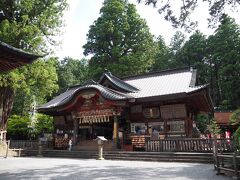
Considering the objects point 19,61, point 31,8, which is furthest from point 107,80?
point 19,61

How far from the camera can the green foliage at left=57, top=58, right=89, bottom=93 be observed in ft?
166

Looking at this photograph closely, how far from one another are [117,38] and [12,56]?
3306cm

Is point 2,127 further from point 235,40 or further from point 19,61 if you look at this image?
point 235,40

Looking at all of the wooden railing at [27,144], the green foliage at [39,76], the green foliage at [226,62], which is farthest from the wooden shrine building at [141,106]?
the green foliage at [226,62]

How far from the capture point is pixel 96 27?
41500mm

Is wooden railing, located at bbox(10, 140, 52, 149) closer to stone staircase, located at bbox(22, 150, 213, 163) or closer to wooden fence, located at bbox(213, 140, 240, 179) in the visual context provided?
stone staircase, located at bbox(22, 150, 213, 163)

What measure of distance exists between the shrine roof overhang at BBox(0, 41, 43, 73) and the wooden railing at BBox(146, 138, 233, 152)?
10.5m

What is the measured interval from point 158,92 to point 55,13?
11.9 meters

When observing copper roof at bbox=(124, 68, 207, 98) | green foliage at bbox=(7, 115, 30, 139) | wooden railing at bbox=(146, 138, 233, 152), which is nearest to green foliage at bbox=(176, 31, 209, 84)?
copper roof at bbox=(124, 68, 207, 98)

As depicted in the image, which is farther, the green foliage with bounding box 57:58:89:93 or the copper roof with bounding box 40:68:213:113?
the green foliage with bounding box 57:58:89:93

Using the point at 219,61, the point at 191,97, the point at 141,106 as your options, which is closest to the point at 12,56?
the point at 191,97

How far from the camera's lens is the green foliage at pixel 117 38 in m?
40.2

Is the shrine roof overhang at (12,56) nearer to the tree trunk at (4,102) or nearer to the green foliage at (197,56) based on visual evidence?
the tree trunk at (4,102)

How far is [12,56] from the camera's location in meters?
8.88
